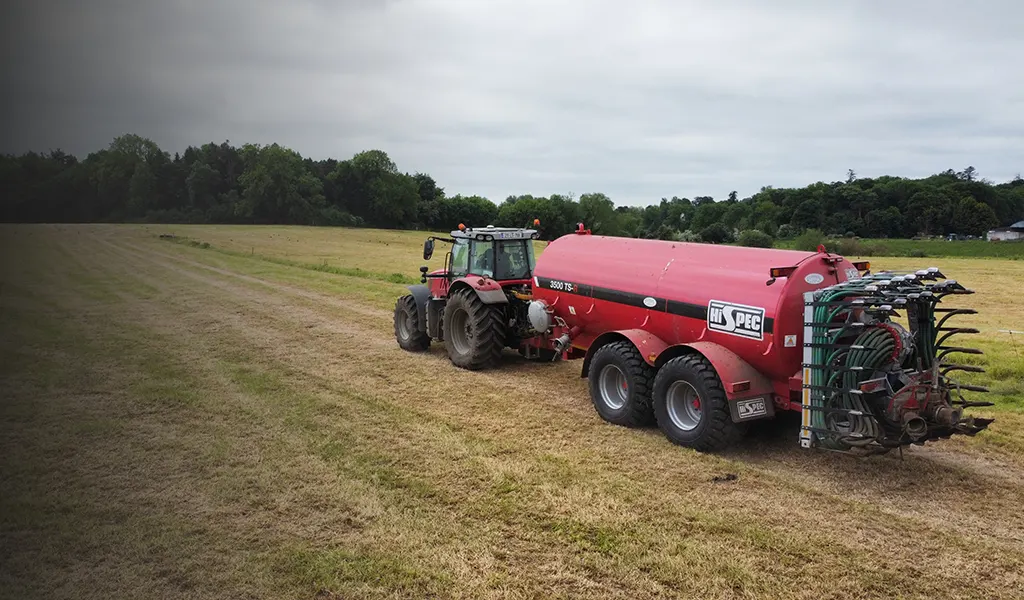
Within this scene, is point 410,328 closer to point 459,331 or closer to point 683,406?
point 459,331

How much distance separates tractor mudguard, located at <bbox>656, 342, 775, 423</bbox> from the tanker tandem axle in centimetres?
1

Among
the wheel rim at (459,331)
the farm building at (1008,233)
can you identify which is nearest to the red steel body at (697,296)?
the wheel rim at (459,331)

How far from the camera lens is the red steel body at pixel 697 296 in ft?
22.4

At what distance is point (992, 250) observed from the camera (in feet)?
167

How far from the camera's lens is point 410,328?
40.8 feet

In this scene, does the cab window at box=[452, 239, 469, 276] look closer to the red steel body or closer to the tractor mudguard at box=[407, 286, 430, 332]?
the tractor mudguard at box=[407, 286, 430, 332]

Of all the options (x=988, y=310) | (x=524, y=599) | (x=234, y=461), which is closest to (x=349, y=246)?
(x=988, y=310)

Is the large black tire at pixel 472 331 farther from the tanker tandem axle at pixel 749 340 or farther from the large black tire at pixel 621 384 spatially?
the large black tire at pixel 621 384

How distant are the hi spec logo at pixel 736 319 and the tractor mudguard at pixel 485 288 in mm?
4043

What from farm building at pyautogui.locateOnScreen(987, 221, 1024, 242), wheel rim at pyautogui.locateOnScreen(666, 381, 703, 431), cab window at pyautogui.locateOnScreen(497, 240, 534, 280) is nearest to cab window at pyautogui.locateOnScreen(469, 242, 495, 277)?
cab window at pyautogui.locateOnScreen(497, 240, 534, 280)

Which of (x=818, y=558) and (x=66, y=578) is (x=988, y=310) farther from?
(x=66, y=578)

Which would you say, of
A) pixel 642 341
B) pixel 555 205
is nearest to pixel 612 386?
pixel 642 341

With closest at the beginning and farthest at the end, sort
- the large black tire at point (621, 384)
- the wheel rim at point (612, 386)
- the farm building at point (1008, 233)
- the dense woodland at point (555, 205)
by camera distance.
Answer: the large black tire at point (621, 384) → the wheel rim at point (612, 386) → the dense woodland at point (555, 205) → the farm building at point (1008, 233)

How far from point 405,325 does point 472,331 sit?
7.44 feet
